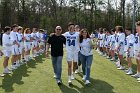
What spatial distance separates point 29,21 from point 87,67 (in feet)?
201

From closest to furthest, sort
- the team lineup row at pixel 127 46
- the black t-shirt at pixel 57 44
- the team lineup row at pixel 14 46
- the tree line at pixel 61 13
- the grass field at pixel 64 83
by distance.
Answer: the grass field at pixel 64 83
the black t-shirt at pixel 57 44
the team lineup row at pixel 127 46
the team lineup row at pixel 14 46
the tree line at pixel 61 13

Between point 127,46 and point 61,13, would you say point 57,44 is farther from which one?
point 61,13

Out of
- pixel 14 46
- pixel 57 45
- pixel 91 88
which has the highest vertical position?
pixel 57 45

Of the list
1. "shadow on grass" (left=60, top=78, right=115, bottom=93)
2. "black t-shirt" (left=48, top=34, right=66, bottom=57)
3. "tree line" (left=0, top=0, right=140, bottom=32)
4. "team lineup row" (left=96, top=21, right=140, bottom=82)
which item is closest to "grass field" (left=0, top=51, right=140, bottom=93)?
"shadow on grass" (left=60, top=78, right=115, bottom=93)

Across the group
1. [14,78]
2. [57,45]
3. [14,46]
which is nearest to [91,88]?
[57,45]

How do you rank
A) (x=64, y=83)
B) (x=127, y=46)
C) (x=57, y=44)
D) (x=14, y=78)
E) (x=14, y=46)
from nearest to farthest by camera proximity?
(x=57, y=44) < (x=64, y=83) < (x=14, y=78) < (x=127, y=46) < (x=14, y=46)

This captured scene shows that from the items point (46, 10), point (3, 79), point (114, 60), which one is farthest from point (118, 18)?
point (3, 79)

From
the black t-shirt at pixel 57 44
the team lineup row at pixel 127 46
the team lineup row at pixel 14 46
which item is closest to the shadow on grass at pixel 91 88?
the black t-shirt at pixel 57 44

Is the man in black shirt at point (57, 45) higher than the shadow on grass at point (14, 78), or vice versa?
the man in black shirt at point (57, 45)

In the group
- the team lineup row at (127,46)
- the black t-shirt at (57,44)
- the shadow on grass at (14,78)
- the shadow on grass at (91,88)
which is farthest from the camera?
the team lineup row at (127,46)

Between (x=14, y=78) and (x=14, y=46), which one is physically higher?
(x=14, y=46)

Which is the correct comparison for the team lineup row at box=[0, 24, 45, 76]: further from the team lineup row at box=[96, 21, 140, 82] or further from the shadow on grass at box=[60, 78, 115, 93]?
the team lineup row at box=[96, 21, 140, 82]

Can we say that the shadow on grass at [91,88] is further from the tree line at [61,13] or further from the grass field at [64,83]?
the tree line at [61,13]

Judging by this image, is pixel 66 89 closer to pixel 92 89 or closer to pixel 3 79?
pixel 92 89
